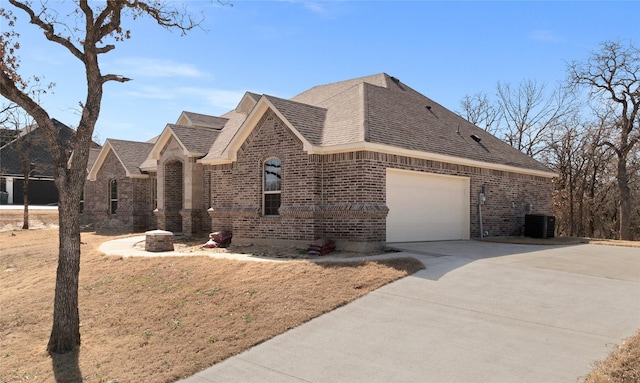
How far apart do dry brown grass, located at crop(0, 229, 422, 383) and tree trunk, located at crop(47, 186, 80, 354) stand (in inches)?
13.8

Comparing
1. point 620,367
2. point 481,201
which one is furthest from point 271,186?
point 620,367

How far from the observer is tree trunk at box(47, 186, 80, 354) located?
9.40 metres

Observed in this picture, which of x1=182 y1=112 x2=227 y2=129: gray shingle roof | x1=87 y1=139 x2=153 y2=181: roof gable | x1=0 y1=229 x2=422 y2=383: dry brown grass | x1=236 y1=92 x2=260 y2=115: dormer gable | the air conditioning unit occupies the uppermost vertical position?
x1=236 y1=92 x2=260 y2=115: dormer gable

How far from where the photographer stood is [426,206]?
1678 cm

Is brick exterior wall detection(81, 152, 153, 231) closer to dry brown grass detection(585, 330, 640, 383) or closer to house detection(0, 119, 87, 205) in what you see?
house detection(0, 119, 87, 205)

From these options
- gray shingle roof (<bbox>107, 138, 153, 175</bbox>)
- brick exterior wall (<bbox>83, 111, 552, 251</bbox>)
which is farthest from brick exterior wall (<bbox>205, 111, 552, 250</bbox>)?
gray shingle roof (<bbox>107, 138, 153, 175</bbox>)

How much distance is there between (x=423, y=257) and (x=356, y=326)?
193 inches

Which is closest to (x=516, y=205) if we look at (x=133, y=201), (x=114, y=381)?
(x=114, y=381)

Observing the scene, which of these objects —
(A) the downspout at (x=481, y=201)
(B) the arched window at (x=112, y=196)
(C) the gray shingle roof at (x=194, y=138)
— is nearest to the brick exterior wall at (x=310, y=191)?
(A) the downspout at (x=481, y=201)

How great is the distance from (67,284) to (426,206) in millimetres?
11323

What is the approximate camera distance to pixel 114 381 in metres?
7.66

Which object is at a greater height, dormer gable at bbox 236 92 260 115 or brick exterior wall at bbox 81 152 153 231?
dormer gable at bbox 236 92 260 115

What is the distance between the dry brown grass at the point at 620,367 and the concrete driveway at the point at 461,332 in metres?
0.18

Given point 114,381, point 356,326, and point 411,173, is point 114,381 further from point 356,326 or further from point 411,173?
point 411,173
